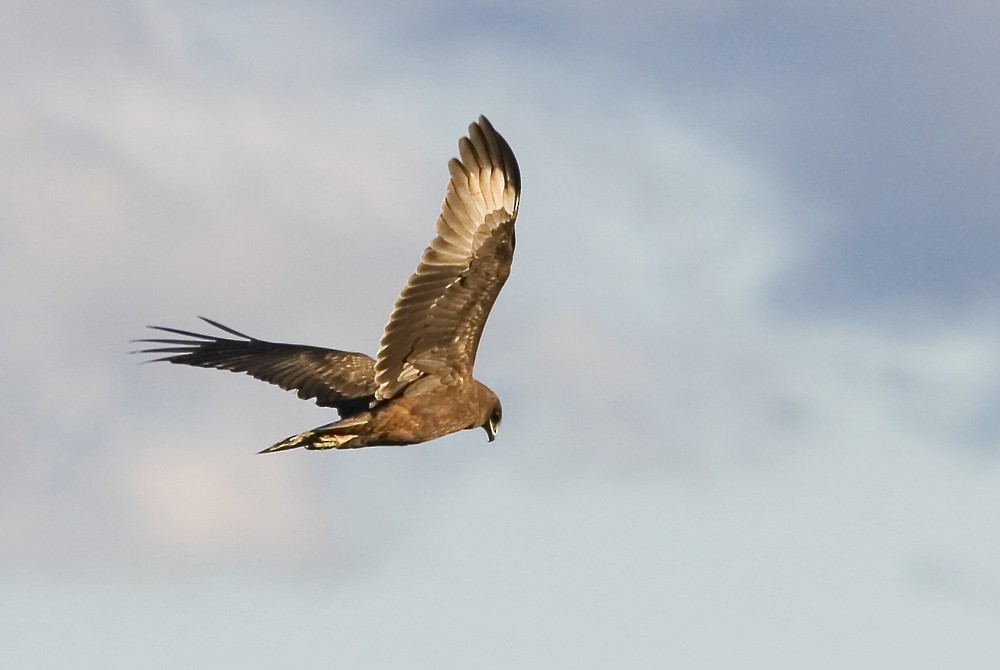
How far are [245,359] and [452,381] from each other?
2963 millimetres

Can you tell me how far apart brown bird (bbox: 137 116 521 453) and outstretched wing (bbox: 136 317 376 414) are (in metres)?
0.02

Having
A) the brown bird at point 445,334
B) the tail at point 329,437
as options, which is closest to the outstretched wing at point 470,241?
the brown bird at point 445,334

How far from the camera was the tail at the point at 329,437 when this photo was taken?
535 inches

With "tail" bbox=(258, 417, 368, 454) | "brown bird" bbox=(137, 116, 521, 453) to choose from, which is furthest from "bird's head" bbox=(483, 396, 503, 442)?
"tail" bbox=(258, 417, 368, 454)

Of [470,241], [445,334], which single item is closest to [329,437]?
[445,334]

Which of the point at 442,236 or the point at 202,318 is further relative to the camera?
the point at 202,318

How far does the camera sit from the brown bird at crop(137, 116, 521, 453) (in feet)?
43.9

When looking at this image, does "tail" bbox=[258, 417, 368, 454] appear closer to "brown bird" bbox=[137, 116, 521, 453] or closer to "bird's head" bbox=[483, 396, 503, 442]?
"brown bird" bbox=[137, 116, 521, 453]

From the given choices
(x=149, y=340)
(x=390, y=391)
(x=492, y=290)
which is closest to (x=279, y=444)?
(x=390, y=391)

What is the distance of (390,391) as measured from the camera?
14203 millimetres

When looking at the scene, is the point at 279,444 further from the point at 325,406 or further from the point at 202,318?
the point at 202,318

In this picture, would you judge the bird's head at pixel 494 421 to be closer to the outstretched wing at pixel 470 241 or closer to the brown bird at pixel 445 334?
the brown bird at pixel 445 334

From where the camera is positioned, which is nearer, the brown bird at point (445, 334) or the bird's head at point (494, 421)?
the brown bird at point (445, 334)

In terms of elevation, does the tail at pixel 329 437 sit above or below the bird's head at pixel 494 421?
below
